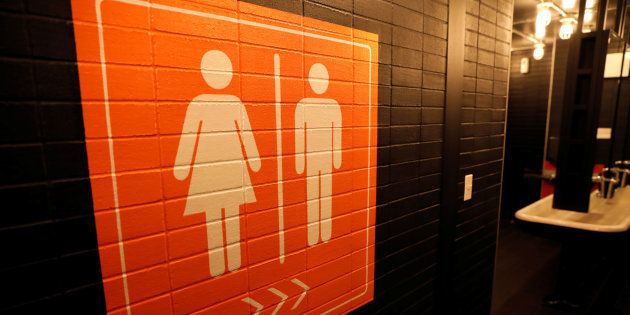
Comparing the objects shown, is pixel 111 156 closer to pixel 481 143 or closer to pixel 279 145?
pixel 279 145

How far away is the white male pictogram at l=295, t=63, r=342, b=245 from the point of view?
1.44 meters

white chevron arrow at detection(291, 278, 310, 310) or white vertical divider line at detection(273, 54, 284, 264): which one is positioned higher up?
white vertical divider line at detection(273, 54, 284, 264)


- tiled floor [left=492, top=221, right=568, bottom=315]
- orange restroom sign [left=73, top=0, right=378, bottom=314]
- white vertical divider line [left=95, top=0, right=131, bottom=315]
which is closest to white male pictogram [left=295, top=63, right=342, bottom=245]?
orange restroom sign [left=73, top=0, right=378, bottom=314]

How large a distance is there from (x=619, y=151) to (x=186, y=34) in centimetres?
680

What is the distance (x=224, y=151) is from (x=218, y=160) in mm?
40

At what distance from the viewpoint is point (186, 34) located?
109 centimetres

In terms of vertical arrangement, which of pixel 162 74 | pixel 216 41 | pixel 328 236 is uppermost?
pixel 216 41

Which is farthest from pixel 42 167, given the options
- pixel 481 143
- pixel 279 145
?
pixel 481 143

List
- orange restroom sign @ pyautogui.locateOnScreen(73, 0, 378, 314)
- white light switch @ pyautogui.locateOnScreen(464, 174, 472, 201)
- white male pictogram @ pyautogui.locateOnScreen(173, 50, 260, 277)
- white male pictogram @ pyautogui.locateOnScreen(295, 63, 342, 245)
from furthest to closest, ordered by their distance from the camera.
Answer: white light switch @ pyautogui.locateOnScreen(464, 174, 472, 201) → white male pictogram @ pyautogui.locateOnScreen(295, 63, 342, 245) → white male pictogram @ pyautogui.locateOnScreen(173, 50, 260, 277) → orange restroom sign @ pyautogui.locateOnScreen(73, 0, 378, 314)

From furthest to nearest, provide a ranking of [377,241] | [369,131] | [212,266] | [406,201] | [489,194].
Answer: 1. [489,194]
2. [406,201]
3. [377,241]
4. [369,131]
5. [212,266]

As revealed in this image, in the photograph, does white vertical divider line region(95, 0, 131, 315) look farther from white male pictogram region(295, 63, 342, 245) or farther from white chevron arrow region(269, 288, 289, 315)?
white male pictogram region(295, 63, 342, 245)

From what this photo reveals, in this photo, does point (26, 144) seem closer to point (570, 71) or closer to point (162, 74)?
point (162, 74)

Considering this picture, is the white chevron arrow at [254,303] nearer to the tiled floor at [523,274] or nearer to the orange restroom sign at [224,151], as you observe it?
the orange restroom sign at [224,151]

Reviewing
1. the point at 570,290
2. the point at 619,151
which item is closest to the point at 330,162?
the point at 570,290
